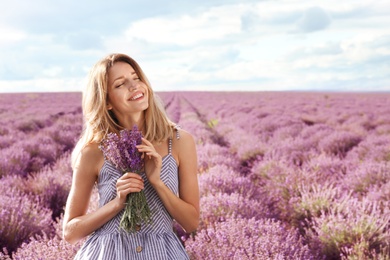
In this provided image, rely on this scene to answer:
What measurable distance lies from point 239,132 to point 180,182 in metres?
8.43

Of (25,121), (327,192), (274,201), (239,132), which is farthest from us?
(25,121)

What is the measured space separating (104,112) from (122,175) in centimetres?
31

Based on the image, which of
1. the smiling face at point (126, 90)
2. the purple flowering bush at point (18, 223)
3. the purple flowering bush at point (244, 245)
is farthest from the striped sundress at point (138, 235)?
the purple flowering bush at point (18, 223)

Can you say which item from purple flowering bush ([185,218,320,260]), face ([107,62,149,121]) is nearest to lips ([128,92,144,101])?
face ([107,62,149,121])

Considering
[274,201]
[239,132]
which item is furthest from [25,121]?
→ [274,201]

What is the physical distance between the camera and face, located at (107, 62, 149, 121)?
2.03m

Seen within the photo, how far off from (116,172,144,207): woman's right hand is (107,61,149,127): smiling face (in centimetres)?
36

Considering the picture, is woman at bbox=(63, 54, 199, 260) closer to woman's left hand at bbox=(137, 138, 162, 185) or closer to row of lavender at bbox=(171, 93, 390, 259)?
woman's left hand at bbox=(137, 138, 162, 185)

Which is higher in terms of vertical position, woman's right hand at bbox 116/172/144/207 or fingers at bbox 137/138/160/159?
fingers at bbox 137/138/160/159

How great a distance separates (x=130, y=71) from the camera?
2064 millimetres

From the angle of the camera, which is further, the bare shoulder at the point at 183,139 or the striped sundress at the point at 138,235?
the bare shoulder at the point at 183,139

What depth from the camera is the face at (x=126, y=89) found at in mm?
2027

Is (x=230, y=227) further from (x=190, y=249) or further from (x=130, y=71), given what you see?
(x=130, y=71)

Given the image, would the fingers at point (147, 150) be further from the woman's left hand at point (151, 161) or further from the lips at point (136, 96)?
the lips at point (136, 96)
